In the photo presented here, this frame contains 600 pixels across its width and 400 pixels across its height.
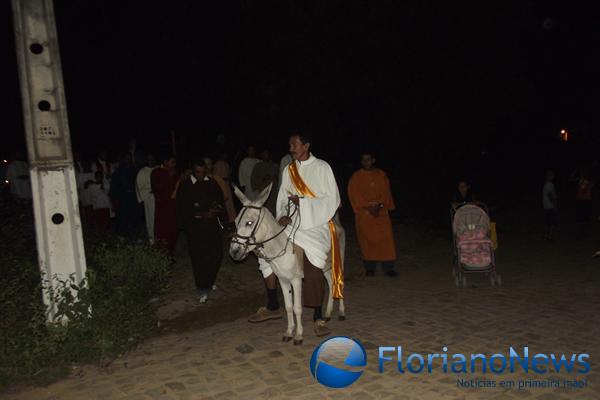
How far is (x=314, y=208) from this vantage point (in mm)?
6145

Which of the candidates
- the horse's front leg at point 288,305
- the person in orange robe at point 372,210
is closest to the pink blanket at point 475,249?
the person in orange robe at point 372,210

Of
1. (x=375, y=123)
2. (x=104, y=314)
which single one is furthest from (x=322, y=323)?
(x=375, y=123)

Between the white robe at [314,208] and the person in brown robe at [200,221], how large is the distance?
191cm

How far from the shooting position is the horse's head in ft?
17.8

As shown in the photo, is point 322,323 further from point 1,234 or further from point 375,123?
point 375,123

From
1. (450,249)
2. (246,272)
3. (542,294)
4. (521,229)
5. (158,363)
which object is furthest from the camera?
(521,229)

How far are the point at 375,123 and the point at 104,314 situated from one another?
13327 mm

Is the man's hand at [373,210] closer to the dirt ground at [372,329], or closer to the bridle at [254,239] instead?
the dirt ground at [372,329]

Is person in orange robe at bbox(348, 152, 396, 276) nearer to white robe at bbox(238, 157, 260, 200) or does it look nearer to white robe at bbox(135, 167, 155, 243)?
white robe at bbox(135, 167, 155, 243)

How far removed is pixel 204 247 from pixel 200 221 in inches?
15.8

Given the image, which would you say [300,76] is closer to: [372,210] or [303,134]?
[372,210]

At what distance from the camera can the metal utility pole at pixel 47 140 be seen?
546 centimetres

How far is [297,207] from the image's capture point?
6117 millimetres

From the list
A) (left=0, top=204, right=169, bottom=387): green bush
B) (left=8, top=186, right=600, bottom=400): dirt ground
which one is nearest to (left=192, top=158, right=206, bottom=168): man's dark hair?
(left=0, top=204, right=169, bottom=387): green bush
